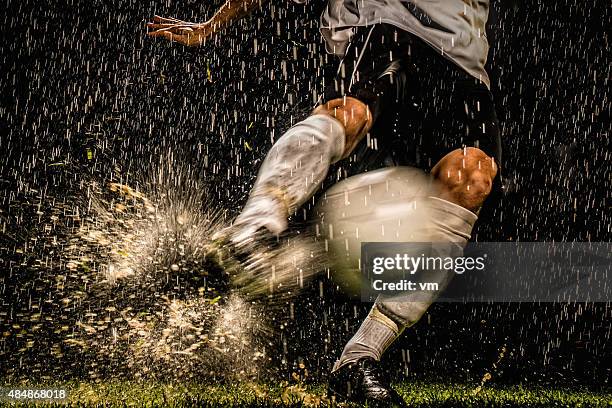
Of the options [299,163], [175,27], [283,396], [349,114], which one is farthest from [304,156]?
[175,27]

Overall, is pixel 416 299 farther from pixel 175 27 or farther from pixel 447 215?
pixel 175 27

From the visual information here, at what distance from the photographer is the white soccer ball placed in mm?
2621

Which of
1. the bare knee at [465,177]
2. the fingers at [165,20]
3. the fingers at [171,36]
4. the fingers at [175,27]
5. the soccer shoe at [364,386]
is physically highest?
the fingers at [165,20]

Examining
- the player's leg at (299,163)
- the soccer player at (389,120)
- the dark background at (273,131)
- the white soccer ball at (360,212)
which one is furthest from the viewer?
the dark background at (273,131)

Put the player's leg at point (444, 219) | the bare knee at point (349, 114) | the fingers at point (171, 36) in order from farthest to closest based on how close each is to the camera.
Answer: the fingers at point (171, 36) < the player's leg at point (444, 219) < the bare knee at point (349, 114)

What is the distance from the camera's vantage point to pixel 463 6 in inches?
105

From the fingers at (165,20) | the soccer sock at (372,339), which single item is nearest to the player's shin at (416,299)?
the soccer sock at (372,339)

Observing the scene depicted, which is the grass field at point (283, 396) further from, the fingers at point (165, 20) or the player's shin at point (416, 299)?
the fingers at point (165, 20)

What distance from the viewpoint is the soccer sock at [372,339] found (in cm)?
214

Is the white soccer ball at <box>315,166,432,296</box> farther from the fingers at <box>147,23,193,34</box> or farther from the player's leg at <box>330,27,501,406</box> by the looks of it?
the fingers at <box>147,23,193,34</box>

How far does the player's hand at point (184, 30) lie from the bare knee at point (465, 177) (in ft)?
3.93

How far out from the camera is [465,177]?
2.27 metres

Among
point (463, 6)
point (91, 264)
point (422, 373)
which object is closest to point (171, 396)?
point (91, 264)

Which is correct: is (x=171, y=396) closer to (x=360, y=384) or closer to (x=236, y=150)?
(x=360, y=384)
